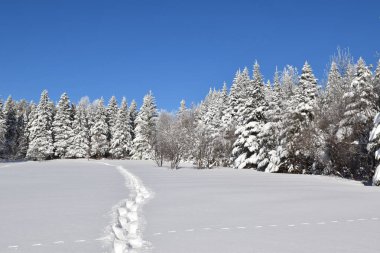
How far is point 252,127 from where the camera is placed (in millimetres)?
36281

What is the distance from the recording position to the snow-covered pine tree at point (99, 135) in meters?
70.6

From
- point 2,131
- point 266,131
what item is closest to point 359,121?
Result: point 266,131

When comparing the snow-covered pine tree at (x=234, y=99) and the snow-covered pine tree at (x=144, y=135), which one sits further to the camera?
the snow-covered pine tree at (x=144, y=135)

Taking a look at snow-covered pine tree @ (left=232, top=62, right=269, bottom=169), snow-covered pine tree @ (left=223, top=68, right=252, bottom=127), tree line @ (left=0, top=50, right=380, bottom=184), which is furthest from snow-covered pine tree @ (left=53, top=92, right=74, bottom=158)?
snow-covered pine tree @ (left=232, top=62, right=269, bottom=169)

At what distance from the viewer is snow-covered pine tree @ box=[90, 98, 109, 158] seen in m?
70.6

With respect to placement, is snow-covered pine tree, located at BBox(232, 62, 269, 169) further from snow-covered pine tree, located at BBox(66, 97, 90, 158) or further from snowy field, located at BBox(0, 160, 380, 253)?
snow-covered pine tree, located at BBox(66, 97, 90, 158)

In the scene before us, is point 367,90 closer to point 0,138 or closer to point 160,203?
point 160,203

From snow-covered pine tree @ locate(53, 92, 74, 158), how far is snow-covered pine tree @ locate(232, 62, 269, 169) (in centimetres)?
4115

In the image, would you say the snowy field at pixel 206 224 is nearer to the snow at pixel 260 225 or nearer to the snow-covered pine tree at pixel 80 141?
the snow at pixel 260 225

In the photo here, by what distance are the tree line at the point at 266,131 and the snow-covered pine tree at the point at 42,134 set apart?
6.3 inches

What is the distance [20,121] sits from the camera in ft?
268

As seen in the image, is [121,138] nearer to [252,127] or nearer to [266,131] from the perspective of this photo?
[252,127]

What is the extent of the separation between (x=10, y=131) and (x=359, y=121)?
70038mm

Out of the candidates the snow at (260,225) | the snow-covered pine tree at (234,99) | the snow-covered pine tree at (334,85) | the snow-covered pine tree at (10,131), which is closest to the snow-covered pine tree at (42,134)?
the snow-covered pine tree at (10,131)
